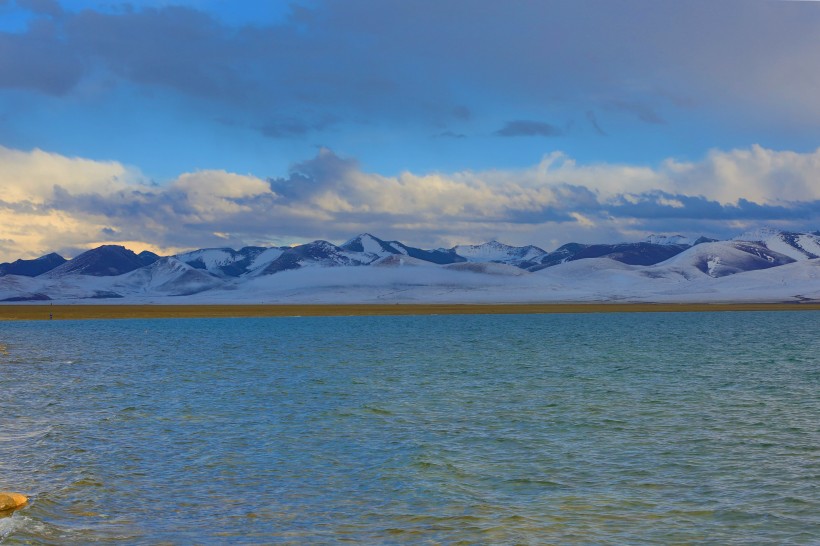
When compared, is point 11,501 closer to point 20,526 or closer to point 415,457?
point 20,526

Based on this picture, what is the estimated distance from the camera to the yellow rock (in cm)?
1970

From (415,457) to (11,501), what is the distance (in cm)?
1190

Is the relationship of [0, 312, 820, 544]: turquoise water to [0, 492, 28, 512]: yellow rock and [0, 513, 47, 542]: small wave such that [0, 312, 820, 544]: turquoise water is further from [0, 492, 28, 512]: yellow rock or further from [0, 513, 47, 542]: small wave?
[0, 492, 28, 512]: yellow rock

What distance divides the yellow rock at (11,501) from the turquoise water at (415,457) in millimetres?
396

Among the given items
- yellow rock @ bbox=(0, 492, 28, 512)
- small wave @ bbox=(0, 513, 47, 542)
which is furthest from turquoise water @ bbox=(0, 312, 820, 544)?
yellow rock @ bbox=(0, 492, 28, 512)

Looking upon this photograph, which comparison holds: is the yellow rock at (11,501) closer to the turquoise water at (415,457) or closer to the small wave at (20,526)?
the turquoise water at (415,457)

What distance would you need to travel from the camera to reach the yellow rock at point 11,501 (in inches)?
776

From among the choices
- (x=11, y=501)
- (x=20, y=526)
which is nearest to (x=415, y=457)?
(x=11, y=501)

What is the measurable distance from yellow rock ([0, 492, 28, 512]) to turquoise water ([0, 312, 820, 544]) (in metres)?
0.40

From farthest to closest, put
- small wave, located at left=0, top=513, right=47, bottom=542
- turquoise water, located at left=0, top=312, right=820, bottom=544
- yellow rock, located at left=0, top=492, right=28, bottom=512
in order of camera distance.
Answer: yellow rock, located at left=0, top=492, right=28, bottom=512, turquoise water, located at left=0, top=312, right=820, bottom=544, small wave, located at left=0, top=513, right=47, bottom=542

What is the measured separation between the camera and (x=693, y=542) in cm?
1717

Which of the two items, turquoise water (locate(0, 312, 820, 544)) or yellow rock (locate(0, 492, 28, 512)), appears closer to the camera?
turquoise water (locate(0, 312, 820, 544))

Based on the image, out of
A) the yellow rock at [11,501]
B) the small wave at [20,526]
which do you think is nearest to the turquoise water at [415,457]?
the small wave at [20,526]

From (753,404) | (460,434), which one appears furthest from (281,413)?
(753,404)
